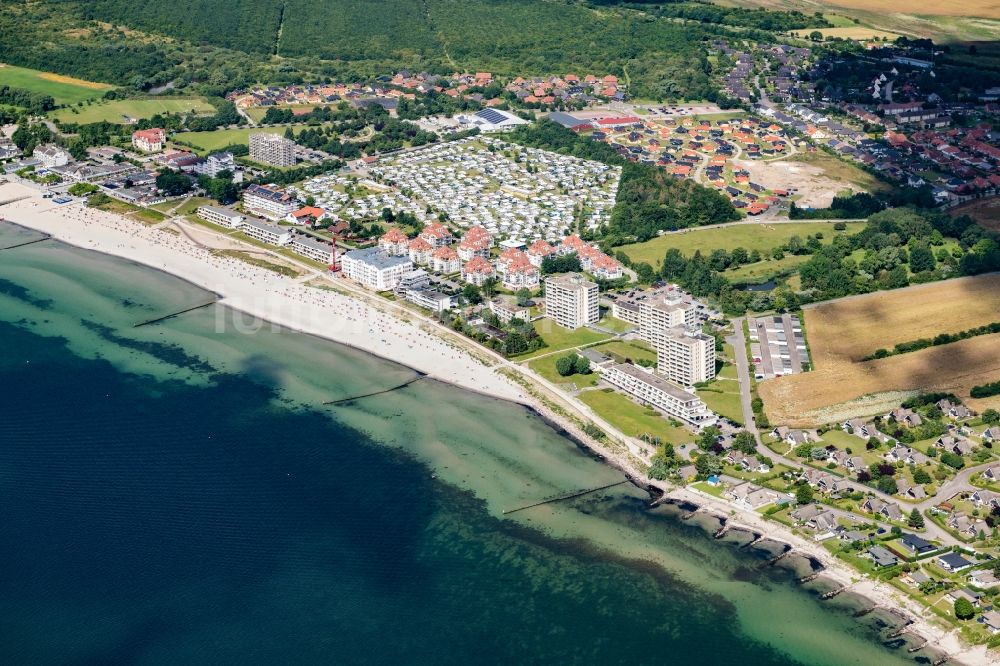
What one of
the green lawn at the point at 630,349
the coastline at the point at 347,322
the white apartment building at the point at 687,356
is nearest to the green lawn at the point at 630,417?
the coastline at the point at 347,322

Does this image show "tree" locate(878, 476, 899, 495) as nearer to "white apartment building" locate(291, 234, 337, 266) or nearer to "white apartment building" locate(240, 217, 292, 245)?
"white apartment building" locate(291, 234, 337, 266)

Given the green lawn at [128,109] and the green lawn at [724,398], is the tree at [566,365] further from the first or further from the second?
the green lawn at [128,109]

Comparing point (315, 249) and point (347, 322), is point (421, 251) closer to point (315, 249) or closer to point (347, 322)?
point (315, 249)

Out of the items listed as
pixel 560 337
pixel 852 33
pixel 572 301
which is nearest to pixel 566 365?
pixel 560 337

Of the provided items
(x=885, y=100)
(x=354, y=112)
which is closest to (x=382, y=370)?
(x=354, y=112)

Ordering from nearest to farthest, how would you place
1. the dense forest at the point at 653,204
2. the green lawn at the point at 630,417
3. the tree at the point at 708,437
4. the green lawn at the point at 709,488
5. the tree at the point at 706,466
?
the green lawn at the point at 709,488, the tree at the point at 706,466, the tree at the point at 708,437, the green lawn at the point at 630,417, the dense forest at the point at 653,204

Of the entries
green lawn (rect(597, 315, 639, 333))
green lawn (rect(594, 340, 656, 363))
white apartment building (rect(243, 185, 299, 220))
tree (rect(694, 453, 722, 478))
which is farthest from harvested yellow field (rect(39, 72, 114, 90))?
tree (rect(694, 453, 722, 478))
